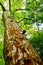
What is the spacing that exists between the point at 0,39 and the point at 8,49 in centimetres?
1165

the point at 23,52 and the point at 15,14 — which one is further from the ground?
the point at 23,52

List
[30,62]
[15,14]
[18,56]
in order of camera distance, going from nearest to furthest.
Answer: [30,62]
[18,56]
[15,14]

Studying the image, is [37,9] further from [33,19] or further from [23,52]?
[23,52]

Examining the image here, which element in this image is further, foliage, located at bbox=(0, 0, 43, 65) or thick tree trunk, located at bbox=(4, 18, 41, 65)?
foliage, located at bbox=(0, 0, 43, 65)

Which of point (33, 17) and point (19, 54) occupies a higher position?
point (19, 54)

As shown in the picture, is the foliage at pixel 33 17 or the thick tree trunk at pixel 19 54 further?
the foliage at pixel 33 17

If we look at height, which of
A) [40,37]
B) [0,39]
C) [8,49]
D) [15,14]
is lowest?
[0,39]

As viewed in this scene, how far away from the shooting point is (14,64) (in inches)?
152

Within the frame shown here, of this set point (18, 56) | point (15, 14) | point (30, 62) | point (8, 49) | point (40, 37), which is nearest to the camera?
point (30, 62)

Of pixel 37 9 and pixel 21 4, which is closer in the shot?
pixel 37 9

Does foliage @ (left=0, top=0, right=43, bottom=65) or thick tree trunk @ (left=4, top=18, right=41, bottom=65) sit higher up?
thick tree trunk @ (left=4, top=18, right=41, bottom=65)

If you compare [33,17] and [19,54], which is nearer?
[19,54]

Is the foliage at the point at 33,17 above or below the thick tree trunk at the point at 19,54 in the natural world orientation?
below

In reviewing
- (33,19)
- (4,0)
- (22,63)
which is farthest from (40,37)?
(4,0)
